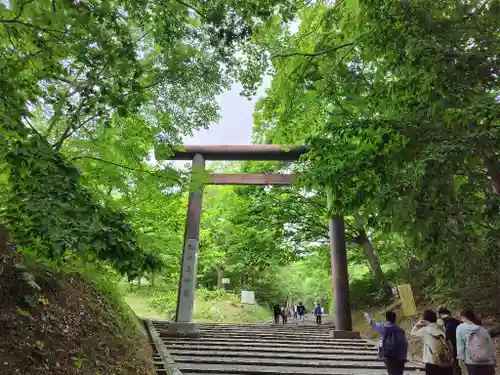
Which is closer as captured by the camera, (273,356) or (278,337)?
(273,356)

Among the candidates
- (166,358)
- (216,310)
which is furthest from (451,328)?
(216,310)

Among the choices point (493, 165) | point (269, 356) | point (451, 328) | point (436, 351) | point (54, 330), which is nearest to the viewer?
point (493, 165)

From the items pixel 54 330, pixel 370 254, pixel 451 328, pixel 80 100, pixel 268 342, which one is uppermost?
pixel 370 254

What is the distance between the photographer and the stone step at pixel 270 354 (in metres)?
7.64

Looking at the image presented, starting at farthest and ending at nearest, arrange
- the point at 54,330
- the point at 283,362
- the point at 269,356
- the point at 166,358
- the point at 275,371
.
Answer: the point at 269,356 → the point at 283,362 → the point at 275,371 → the point at 166,358 → the point at 54,330

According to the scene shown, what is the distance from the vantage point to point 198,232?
38.6ft

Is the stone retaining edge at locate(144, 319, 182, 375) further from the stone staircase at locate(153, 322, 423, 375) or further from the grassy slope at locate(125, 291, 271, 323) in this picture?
the grassy slope at locate(125, 291, 271, 323)

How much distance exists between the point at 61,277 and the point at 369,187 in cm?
421

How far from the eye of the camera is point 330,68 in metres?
3.98

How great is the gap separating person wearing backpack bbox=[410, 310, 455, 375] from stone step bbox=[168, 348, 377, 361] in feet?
12.3

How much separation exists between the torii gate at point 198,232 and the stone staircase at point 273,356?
74 centimetres

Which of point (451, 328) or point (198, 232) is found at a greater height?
point (198, 232)

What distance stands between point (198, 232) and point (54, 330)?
7.93 metres

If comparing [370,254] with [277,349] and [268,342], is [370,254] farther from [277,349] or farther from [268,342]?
[277,349]
